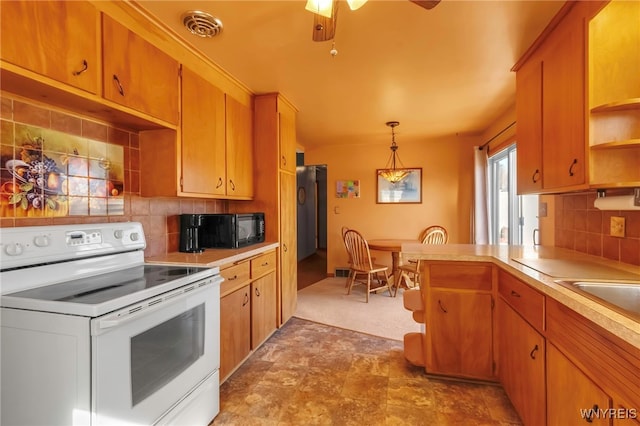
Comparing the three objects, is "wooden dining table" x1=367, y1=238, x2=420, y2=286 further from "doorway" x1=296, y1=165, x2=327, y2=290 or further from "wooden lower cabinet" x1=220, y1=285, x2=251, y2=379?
"wooden lower cabinet" x1=220, y1=285, x2=251, y2=379

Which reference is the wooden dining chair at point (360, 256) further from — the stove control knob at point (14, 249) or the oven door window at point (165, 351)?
the stove control knob at point (14, 249)

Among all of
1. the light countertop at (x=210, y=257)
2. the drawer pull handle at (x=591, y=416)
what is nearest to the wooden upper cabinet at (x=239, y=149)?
the light countertop at (x=210, y=257)

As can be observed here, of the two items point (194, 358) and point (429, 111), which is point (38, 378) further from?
point (429, 111)

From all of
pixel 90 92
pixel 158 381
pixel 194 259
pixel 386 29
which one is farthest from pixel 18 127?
pixel 386 29

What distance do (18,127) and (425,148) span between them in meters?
4.69

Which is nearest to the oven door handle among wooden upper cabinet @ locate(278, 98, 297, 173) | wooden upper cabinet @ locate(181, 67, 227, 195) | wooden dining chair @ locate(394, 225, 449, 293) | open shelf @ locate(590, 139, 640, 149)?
wooden upper cabinet @ locate(181, 67, 227, 195)

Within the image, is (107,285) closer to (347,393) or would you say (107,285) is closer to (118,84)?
(118,84)

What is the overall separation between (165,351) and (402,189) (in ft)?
13.9

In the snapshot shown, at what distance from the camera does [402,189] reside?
4918 millimetres

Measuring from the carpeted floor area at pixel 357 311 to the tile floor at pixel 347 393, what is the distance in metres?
0.44

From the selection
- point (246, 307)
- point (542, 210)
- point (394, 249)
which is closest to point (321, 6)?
point (246, 307)

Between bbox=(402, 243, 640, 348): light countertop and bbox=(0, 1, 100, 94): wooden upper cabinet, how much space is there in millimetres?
1971

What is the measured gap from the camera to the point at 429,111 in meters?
3.37

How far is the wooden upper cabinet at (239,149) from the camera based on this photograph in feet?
8.16
